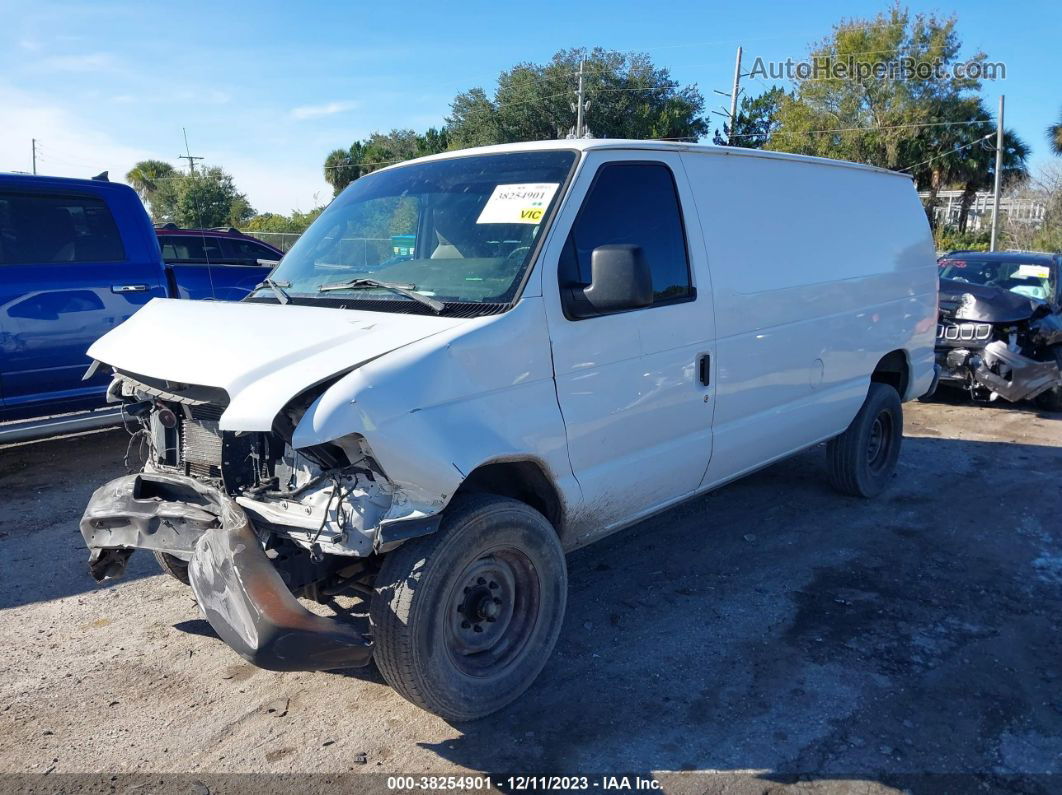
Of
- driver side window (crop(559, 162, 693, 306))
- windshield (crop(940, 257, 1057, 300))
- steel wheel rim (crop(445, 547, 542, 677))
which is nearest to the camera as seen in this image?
steel wheel rim (crop(445, 547, 542, 677))

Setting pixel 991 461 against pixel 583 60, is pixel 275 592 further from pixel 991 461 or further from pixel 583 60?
pixel 583 60

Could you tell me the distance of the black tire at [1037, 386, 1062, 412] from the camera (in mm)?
9664

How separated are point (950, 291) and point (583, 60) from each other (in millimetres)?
A: 37881

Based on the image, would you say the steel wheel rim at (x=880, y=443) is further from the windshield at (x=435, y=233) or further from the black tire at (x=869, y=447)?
the windshield at (x=435, y=233)

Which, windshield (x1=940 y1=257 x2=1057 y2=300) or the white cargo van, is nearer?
the white cargo van

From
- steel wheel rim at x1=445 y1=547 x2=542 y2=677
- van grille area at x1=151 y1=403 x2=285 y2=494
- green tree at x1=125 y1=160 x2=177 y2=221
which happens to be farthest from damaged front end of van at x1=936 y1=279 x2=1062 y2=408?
green tree at x1=125 y1=160 x2=177 y2=221

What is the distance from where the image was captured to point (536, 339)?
330cm

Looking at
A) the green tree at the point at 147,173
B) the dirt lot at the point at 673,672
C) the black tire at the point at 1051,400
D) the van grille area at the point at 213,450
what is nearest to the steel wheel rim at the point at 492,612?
the dirt lot at the point at 673,672

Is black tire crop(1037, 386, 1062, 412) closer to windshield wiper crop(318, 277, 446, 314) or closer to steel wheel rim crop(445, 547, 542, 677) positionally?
steel wheel rim crop(445, 547, 542, 677)

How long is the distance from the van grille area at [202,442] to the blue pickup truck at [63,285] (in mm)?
3148

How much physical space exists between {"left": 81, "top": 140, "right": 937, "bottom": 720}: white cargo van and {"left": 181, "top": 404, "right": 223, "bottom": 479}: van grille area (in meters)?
0.01

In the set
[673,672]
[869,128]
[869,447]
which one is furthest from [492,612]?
[869,128]

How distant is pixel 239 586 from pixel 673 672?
201cm

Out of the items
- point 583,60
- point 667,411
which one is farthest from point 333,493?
point 583,60
